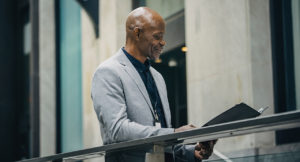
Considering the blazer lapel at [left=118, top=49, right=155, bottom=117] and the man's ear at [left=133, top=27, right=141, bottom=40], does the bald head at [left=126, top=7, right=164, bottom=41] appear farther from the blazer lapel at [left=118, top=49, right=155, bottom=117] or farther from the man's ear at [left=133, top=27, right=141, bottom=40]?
the blazer lapel at [left=118, top=49, right=155, bottom=117]

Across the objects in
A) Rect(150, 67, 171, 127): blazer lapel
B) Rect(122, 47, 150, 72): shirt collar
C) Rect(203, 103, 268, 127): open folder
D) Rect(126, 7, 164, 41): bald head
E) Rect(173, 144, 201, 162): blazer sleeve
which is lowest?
Rect(173, 144, 201, 162): blazer sleeve

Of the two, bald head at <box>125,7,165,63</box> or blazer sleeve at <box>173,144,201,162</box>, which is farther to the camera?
bald head at <box>125,7,165,63</box>

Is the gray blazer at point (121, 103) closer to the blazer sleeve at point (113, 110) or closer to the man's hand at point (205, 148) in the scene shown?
the blazer sleeve at point (113, 110)

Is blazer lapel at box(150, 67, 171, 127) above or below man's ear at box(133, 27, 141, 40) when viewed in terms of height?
below

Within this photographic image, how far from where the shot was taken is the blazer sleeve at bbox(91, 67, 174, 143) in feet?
10.1

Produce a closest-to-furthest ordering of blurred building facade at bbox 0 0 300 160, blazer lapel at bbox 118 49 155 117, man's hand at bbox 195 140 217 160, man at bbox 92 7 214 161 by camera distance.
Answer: man's hand at bbox 195 140 217 160 → man at bbox 92 7 214 161 → blazer lapel at bbox 118 49 155 117 → blurred building facade at bbox 0 0 300 160

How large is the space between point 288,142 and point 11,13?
1674 cm

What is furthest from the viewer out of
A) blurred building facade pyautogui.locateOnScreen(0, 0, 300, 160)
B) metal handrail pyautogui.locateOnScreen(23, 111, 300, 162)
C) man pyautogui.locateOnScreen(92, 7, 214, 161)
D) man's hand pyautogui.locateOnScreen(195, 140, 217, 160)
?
blurred building facade pyautogui.locateOnScreen(0, 0, 300, 160)

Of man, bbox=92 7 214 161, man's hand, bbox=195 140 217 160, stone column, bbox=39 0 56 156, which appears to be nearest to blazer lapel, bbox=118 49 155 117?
man, bbox=92 7 214 161

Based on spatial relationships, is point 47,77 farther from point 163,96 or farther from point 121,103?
point 121,103

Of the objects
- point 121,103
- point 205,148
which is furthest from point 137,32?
point 205,148

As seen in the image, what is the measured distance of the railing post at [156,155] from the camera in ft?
9.27

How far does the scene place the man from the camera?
3.04 m

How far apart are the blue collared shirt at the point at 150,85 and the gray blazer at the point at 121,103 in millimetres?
Result: 36
